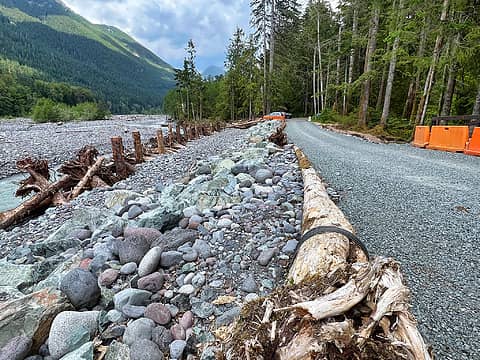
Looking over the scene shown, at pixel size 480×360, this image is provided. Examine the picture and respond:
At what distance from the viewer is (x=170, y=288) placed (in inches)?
86.9

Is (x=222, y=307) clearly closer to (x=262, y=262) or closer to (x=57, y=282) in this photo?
(x=262, y=262)

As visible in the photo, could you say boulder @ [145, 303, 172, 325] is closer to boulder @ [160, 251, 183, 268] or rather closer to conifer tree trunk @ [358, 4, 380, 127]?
boulder @ [160, 251, 183, 268]

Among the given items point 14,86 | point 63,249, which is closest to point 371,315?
point 63,249

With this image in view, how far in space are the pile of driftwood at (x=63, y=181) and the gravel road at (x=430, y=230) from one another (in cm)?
633

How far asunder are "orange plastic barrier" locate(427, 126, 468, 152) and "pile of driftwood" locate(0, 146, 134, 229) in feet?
33.2

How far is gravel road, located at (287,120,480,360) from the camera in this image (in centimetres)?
168

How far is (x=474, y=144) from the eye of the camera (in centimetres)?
722

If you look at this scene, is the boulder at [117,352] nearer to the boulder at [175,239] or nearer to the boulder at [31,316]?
the boulder at [31,316]

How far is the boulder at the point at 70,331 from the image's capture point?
68.5 inches

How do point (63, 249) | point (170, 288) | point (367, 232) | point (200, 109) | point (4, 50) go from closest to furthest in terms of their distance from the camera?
point (170, 288) → point (367, 232) → point (63, 249) → point (200, 109) → point (4, 50)

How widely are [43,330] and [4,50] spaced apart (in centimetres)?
18137

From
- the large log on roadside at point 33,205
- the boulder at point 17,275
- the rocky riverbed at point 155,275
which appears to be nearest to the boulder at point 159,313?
the rocky riverbed at point 155,275

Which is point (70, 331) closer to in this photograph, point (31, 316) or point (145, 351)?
point (31, 316)

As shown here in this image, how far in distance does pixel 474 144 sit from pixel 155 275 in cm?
885
